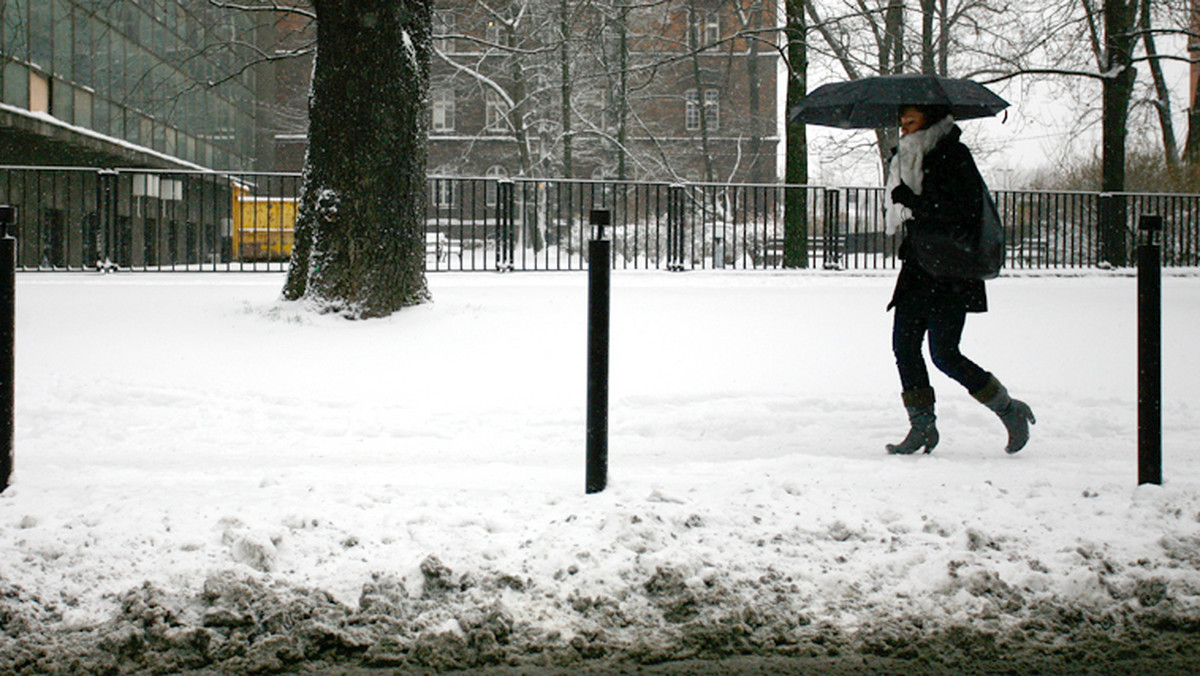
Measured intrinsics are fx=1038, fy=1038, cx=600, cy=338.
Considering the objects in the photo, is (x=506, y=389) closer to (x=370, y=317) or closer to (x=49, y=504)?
(x=370, y=317)

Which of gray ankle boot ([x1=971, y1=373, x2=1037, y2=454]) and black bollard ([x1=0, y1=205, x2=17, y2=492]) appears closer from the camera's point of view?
black bollard ([x1=0, y1=205, x2=17, y2=492])

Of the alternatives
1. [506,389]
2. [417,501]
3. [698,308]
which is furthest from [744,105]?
[417,501]

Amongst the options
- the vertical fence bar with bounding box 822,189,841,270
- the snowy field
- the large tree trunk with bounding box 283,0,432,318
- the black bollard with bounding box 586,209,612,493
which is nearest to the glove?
the snowy field

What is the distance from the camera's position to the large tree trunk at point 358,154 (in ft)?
28.0

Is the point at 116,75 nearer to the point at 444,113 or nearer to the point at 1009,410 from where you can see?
the point at 444,113

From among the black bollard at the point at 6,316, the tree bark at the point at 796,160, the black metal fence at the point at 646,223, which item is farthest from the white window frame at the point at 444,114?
the black bollard at the point at 6,316

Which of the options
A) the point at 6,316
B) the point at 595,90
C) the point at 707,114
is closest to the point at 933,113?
the point at 6,316

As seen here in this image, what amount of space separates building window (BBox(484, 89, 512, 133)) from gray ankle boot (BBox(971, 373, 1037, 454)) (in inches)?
996

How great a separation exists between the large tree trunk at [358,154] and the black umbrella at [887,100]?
3.78m

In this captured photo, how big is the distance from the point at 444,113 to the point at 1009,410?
4637cm

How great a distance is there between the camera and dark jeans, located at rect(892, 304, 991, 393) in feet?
15.9

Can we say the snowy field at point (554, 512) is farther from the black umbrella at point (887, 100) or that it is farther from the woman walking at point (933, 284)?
the black umbrella at point (887, 100)

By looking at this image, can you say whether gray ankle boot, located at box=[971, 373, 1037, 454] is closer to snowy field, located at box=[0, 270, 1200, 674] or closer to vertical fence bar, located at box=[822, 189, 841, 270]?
snowy field, located at box=[0, 270, 1200, 674]

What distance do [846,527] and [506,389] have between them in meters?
3.54
